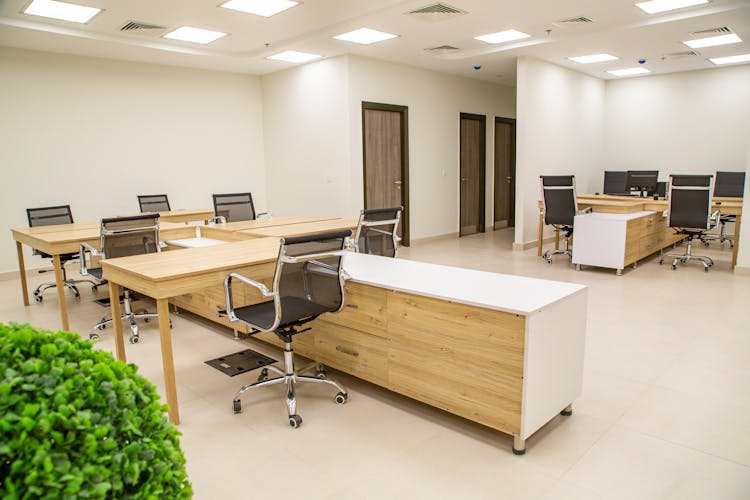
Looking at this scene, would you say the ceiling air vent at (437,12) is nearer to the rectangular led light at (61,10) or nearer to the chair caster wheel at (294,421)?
the rectangular led light at (61,10)

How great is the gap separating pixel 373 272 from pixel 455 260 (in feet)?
13.8

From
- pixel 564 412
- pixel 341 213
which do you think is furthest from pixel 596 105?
pixel 564 412

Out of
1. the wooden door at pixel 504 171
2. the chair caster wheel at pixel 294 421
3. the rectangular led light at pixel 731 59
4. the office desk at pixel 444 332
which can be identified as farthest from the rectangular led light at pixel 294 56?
the rectangular led light at pixel 731 59

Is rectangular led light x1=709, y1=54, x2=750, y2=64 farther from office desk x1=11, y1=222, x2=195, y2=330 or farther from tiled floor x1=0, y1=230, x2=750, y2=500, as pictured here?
office desk x1=11, y1=222, x2=195, y2=330

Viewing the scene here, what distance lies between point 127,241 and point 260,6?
2.84 m

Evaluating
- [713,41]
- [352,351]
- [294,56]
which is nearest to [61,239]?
[352,351]

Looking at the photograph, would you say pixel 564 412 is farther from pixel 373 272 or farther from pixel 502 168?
pixel 502 168

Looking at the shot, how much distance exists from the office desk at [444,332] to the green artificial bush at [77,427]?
1.56 m

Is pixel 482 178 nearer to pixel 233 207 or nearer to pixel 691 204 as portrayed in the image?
pixel 691 204

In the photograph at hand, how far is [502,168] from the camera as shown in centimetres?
1071

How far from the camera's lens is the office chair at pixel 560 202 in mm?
6871

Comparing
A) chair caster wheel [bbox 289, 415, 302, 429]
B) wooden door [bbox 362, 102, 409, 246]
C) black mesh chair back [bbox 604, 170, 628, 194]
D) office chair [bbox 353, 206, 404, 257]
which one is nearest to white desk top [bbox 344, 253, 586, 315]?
office chair [bbox 353, 206, 404, 257]

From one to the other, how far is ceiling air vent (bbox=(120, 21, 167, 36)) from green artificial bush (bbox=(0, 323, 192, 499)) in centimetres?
571

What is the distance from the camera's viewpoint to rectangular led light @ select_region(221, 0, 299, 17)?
5.19m
